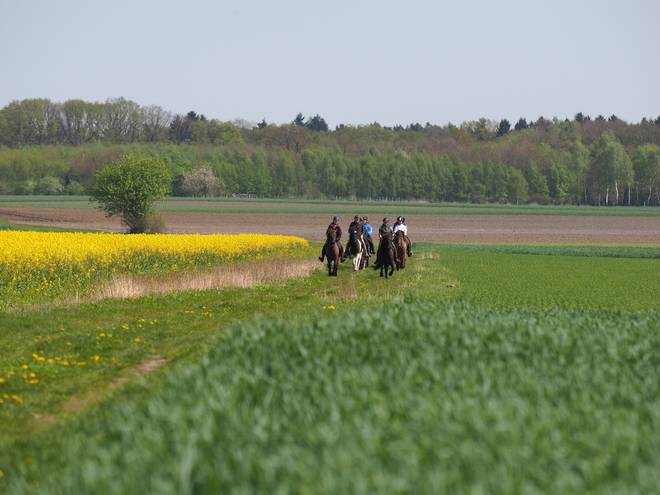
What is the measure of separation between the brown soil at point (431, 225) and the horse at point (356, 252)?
31.7 metres

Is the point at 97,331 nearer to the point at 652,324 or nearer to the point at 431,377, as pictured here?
the point at 431,377

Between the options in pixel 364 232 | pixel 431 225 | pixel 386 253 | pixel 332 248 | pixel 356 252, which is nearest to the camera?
pixel 386 253

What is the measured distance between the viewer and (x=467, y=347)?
1033cm

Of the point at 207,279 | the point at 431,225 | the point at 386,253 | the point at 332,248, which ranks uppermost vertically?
the point at 332,248

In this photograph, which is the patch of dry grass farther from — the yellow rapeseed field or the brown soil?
the brown soil

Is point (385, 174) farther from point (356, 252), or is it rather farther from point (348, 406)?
point (348, 406)

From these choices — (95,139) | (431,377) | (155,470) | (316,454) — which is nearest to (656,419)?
(431,377)

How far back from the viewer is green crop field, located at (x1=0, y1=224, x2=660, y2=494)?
5.54m

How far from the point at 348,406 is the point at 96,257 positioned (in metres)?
20.7

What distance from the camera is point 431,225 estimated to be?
81562 millimetres

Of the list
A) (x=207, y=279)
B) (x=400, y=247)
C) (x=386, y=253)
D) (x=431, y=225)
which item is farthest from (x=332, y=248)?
(x=431, y=225)

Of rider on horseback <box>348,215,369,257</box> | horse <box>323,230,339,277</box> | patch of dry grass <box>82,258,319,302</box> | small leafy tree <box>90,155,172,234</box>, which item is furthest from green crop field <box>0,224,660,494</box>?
small leafy tree <box>90,155,172,234</box>

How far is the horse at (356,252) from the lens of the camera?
31406 mm

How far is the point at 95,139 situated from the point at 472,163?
312 feet
